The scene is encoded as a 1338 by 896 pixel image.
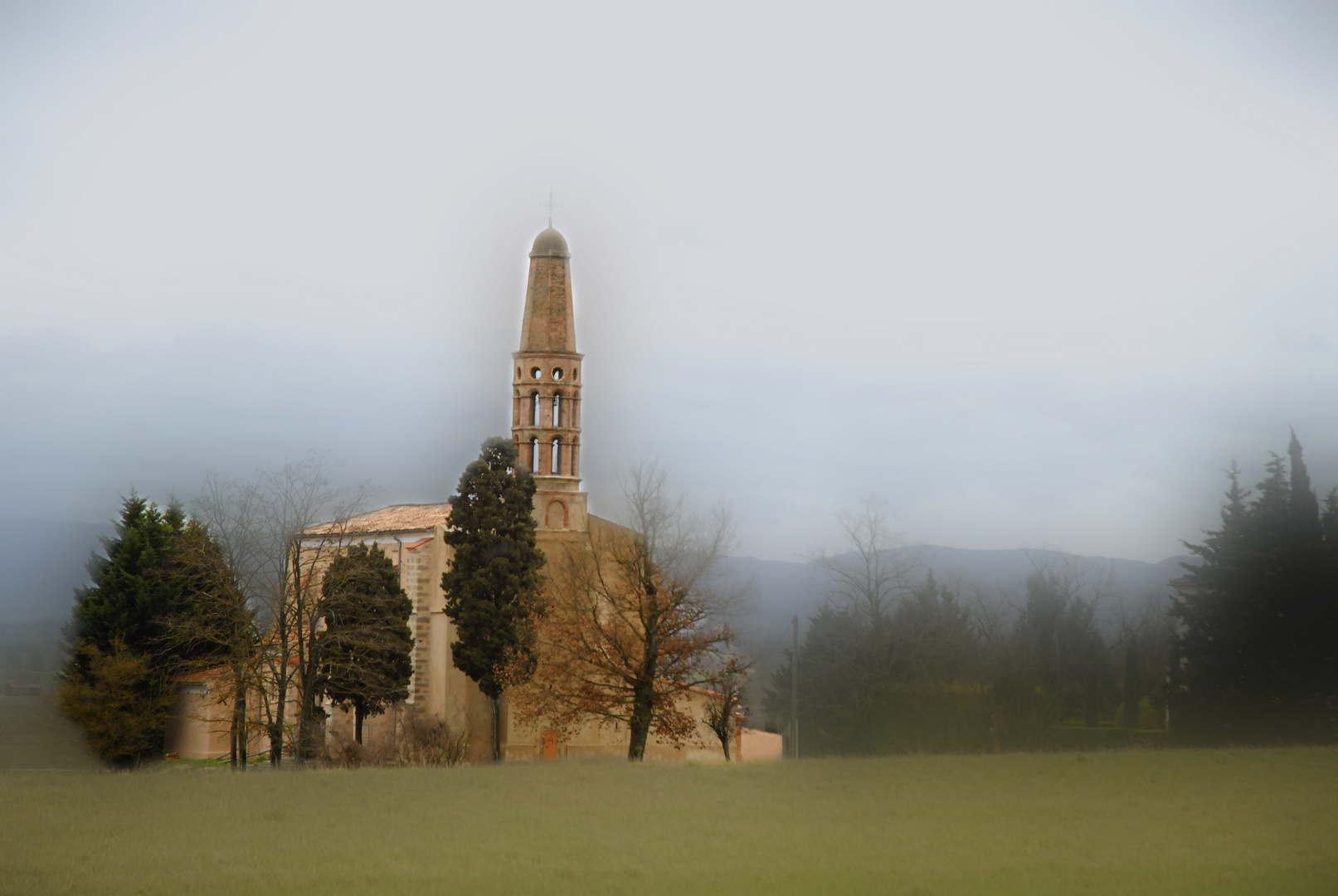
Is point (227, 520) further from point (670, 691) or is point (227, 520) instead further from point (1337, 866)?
point (1337, 866)

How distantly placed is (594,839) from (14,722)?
922 inches

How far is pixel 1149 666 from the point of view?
107 ft

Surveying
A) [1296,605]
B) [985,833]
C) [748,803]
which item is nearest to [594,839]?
[748,803]

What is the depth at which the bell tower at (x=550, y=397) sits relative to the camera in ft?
130

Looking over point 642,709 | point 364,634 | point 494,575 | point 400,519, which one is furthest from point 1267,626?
point 400,519

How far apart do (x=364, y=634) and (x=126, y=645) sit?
652cm

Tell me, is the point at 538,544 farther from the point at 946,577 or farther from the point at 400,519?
the point at 946,577

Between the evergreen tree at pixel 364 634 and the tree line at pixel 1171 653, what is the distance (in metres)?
15.4

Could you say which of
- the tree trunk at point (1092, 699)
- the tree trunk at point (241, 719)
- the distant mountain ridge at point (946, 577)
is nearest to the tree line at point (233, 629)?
the tree trunk at point (241, 719)

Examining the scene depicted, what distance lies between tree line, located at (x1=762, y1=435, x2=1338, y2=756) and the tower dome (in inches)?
714

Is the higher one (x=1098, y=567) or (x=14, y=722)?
(x=1098, y=567)

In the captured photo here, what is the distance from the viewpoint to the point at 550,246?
135 feet

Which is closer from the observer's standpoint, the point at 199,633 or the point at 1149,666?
the point at 199,633

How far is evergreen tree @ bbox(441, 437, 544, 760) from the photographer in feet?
111
